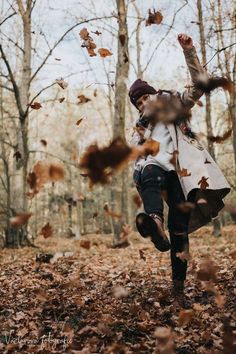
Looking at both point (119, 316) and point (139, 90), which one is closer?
point (119, 316)

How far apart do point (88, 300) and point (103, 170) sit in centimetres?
218

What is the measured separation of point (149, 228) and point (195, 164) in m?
0.69

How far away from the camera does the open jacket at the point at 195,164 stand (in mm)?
3227

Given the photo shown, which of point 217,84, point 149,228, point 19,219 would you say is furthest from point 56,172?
point 149,228

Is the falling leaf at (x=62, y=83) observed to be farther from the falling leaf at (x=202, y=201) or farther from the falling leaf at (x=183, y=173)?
the falling leaf at (x=202, y=201)

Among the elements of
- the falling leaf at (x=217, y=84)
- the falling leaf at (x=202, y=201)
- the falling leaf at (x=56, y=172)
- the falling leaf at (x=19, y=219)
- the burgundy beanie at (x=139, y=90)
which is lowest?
the falling leaf at (x=19, y=219)

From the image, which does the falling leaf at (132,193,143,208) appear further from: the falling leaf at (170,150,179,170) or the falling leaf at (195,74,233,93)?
the falling leaf at (195,74,233,93)

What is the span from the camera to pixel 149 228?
2.97m

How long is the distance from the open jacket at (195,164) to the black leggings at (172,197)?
105mm

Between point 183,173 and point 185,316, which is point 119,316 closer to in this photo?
point 185,316

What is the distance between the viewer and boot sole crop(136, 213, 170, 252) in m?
2.94

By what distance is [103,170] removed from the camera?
5.74ft

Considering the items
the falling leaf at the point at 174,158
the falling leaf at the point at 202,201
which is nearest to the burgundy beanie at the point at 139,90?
the falling leaf at the point at 174,158

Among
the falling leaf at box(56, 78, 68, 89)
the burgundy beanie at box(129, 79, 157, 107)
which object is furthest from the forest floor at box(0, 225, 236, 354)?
the falling leaf at box(56, 78, 68, 89)
